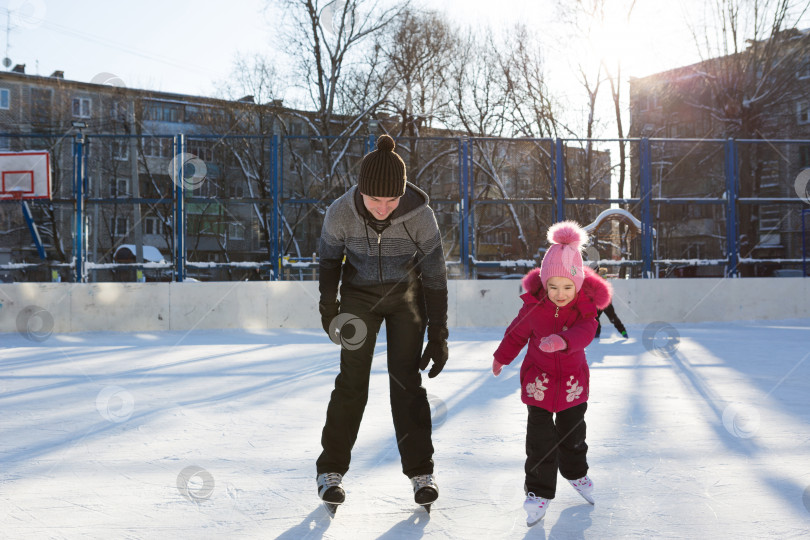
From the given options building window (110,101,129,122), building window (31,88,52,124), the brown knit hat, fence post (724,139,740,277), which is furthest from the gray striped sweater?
building window (31,88,52,124)

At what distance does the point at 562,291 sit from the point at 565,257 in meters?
0.12

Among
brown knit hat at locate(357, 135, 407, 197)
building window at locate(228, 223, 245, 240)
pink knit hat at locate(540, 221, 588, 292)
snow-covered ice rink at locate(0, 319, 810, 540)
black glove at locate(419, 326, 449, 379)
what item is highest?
building window at locate(228, 223, 245, 240)

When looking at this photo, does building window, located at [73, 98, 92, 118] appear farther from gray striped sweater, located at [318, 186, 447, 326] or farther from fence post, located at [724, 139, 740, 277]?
gray striped sweater, located at [318, 186, 447, 326]

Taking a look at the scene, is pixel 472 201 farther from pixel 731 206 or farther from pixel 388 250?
pixel 388 250

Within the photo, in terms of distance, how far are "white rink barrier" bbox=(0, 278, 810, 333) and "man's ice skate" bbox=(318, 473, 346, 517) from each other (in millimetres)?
7784

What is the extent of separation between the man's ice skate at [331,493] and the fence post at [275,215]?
8.18 m

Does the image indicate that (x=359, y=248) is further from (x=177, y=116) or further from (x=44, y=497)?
(x=177, y=116)

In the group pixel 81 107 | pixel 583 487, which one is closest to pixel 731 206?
pixel 583 487

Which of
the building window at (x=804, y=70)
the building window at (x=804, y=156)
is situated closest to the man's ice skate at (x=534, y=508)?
the building window at (x=804, y=156)

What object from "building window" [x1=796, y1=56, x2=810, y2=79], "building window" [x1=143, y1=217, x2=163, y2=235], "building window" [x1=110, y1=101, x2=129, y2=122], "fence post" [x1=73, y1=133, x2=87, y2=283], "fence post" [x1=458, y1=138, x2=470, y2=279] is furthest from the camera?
"building window" [x1=110, y1=101, x2=129, y2=122]

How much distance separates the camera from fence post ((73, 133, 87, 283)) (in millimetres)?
10406

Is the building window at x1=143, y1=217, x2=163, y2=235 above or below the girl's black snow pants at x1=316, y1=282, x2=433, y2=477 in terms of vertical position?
above

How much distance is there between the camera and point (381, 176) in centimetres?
250

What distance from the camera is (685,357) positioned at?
23.5ft
